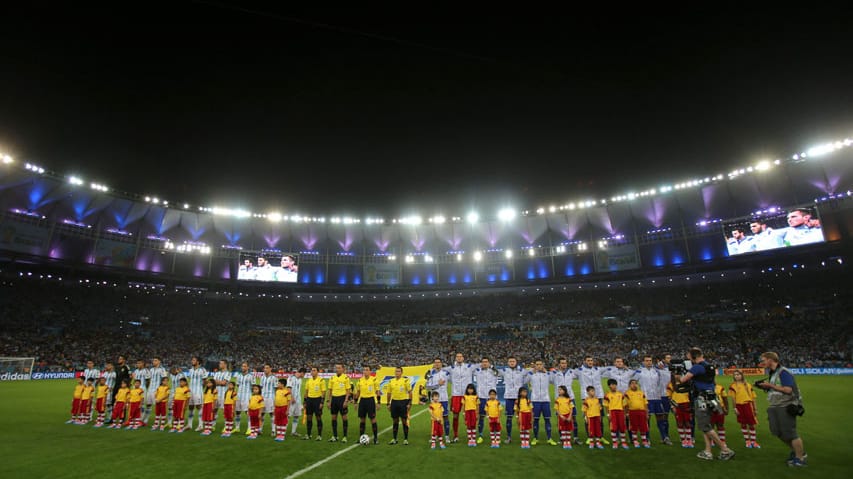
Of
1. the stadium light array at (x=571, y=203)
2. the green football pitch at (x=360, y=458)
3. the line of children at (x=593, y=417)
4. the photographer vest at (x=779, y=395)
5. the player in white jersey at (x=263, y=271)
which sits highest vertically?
the stadium light array at (x=571, y=203)

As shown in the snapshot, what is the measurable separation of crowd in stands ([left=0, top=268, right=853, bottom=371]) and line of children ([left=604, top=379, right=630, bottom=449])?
1074 inches

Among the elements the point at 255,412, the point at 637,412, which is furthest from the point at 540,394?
the point at 255,412

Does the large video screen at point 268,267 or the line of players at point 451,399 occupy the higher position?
the large video screen at point 268,267

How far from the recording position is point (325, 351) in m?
49.5

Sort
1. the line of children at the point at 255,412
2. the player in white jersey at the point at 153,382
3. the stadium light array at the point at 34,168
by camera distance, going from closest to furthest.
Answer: the line of children at the point at 255,412 < the player in white jersey at the point at 153,382 < the stadium light array at the point at 34,168

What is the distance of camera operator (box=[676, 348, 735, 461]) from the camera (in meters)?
9.22

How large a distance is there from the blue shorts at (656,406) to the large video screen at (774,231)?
42203 mm

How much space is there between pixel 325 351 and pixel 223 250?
20538mm

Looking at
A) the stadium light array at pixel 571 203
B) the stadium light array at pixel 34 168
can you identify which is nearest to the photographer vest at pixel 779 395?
the stadium light array at pixel 571 203

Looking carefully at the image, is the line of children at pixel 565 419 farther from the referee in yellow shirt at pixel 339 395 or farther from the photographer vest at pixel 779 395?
the referee in yellow shirt at pixel 339 395

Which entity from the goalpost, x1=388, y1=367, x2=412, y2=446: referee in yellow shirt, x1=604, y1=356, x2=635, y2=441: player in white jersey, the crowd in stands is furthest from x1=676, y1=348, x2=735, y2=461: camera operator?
the goalpost

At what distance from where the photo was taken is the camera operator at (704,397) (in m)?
9.22

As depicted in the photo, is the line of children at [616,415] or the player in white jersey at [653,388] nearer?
the line of children at [616,415]

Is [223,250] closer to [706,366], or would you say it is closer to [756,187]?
[706,366]
